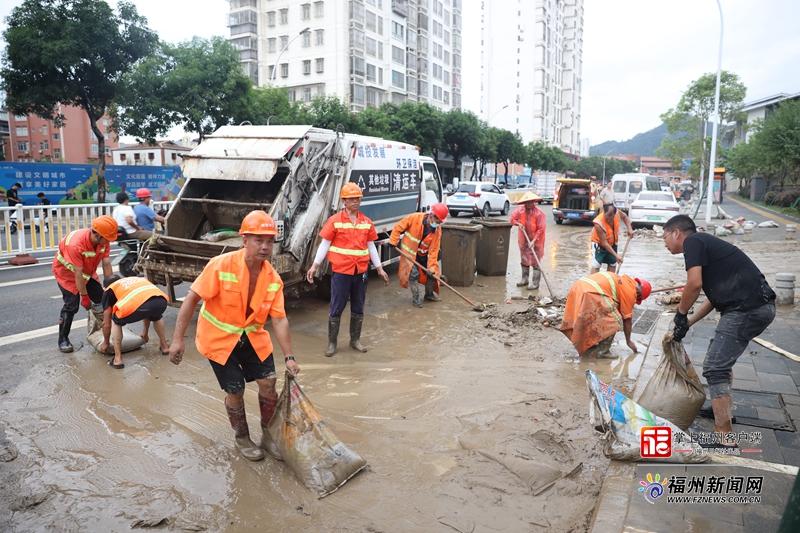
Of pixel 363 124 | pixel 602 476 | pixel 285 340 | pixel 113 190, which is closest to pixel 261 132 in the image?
pixel 285 340

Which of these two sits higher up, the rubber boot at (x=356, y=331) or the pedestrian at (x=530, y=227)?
the pedestrian at (x=530, y=227)

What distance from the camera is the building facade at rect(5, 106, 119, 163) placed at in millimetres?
52469

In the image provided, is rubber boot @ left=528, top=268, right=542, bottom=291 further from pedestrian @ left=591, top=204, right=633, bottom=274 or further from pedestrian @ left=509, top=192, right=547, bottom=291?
pedestrian @ left=591, top=204, right=633, bottom=274

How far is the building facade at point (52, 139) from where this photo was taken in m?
52.5

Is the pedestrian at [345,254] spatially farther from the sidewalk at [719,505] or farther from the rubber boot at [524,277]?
the rubber boot at [524,277]

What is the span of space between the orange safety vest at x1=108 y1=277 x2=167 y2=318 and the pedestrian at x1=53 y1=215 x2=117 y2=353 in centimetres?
33

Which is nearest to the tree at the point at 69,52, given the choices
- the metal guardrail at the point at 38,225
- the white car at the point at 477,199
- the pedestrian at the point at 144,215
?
the metal guardrail at the point at 38,225

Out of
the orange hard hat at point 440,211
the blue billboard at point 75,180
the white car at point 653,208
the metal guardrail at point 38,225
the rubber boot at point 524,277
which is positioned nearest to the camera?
the orange hard hat at point 440,211

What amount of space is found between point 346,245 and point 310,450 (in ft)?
8.96

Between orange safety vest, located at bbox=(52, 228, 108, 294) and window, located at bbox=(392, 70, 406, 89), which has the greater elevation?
window, located at bbox=(392, 70, 406, 89)

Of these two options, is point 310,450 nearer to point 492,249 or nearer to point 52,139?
point 492,249

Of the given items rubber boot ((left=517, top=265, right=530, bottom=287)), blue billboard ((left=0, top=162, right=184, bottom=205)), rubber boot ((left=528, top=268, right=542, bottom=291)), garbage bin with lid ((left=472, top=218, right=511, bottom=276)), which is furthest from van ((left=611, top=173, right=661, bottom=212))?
blue billboard ((left=0, top=162, right=184, bottom=205))

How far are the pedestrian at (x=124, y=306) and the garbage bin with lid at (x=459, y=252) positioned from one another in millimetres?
4845

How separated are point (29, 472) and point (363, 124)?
26874 millimetres
